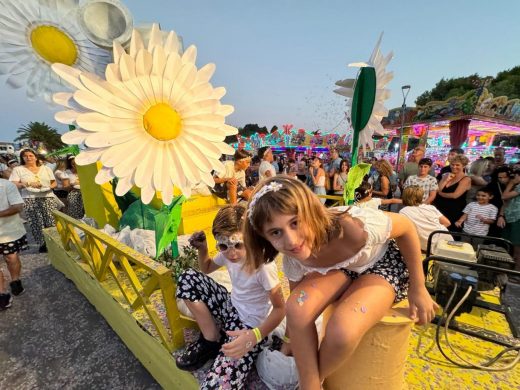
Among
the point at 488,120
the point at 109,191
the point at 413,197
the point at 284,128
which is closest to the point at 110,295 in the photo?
the point at 109,191

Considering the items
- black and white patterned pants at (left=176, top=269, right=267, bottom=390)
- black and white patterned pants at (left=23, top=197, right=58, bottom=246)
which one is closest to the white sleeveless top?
black and white patterned pants at (left=176, top=269, right=267, bottom=390)

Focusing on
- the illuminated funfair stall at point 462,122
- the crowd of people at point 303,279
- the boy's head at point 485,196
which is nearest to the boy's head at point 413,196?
the boy's head at point 485,196

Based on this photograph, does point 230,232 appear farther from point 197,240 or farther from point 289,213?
point 289,213

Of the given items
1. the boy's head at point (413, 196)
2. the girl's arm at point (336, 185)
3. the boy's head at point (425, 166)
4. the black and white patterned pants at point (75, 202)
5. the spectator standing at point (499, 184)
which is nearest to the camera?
the boy's head at point (413, 196)

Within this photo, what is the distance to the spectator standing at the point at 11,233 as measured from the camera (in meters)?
2.69

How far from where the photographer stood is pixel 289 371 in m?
1.21

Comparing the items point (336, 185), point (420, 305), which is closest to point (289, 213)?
point (420, 305)

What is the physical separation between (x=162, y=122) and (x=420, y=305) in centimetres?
132

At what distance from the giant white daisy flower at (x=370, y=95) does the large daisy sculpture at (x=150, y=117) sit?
38.1 inches

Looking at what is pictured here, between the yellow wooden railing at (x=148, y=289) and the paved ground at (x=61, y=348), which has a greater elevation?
the yellow wooden railing at (x=148, y=289)

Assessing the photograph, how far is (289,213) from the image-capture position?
986 millimetres

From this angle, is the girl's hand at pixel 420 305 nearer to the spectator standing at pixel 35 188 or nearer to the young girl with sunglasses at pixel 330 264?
the young girl with sunglasses at pixel 330 264

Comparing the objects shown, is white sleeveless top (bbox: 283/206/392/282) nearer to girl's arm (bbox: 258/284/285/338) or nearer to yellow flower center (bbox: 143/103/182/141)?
girl's arm (bbox: 258/284/285/338)

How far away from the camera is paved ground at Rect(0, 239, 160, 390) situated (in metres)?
1.88
